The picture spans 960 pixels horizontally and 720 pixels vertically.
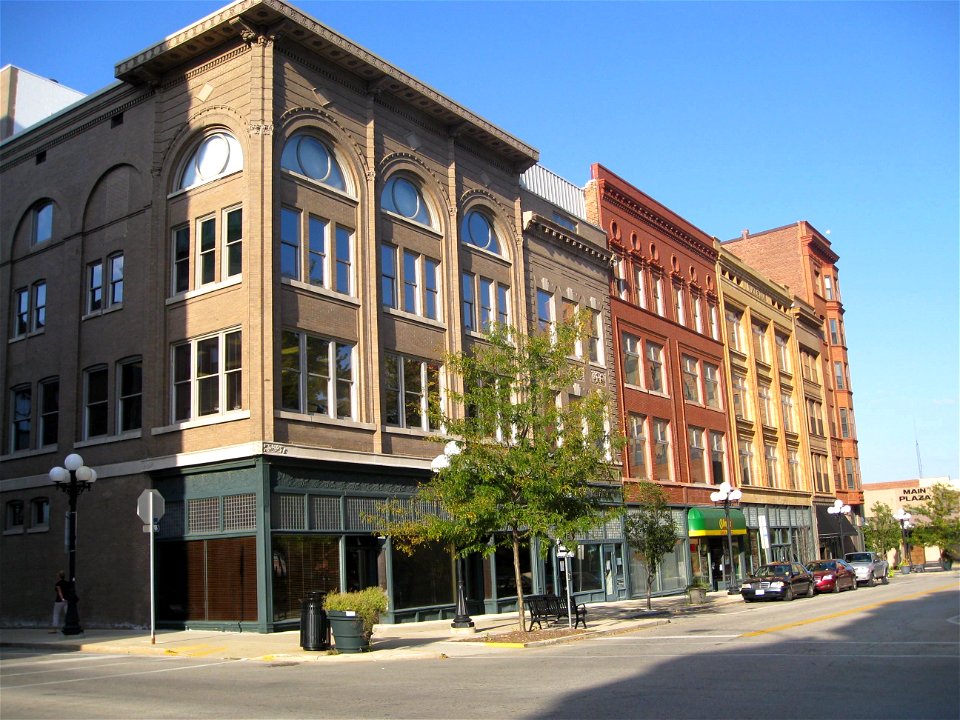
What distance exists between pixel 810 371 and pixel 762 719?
6029 cm

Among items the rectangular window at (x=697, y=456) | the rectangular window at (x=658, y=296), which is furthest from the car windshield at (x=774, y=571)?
the rectangular window at (x=658, y=296)

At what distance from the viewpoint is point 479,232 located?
34500mm

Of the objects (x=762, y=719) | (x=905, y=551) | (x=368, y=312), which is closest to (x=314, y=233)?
(x=368, y=312)

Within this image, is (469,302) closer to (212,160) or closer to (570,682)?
(212,160)

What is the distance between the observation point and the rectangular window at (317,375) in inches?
1001

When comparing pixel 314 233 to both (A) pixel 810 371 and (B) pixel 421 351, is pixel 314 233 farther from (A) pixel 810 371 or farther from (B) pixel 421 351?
(A) pixel 810 371

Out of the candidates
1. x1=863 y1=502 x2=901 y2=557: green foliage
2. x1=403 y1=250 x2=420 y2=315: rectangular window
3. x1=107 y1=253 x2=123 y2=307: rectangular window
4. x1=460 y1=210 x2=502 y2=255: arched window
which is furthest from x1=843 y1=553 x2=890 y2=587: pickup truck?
x1=107 y1=253 x2=123 y2=307: rectangular window

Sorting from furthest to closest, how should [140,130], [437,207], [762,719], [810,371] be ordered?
1. [810,371]
2. [437,207]
3. [140,130]
4. [762,719]

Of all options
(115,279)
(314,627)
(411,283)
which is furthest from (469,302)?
(314,627)

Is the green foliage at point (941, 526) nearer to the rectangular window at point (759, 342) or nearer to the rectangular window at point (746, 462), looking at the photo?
the rectangular window at point (759, 342)

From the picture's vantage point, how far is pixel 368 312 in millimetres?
27906

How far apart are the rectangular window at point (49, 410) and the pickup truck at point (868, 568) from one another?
120ft

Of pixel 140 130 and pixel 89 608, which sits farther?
pixel 140 130

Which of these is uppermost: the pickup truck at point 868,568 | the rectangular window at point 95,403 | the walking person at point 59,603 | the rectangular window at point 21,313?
the rectangular window at point 21,313
